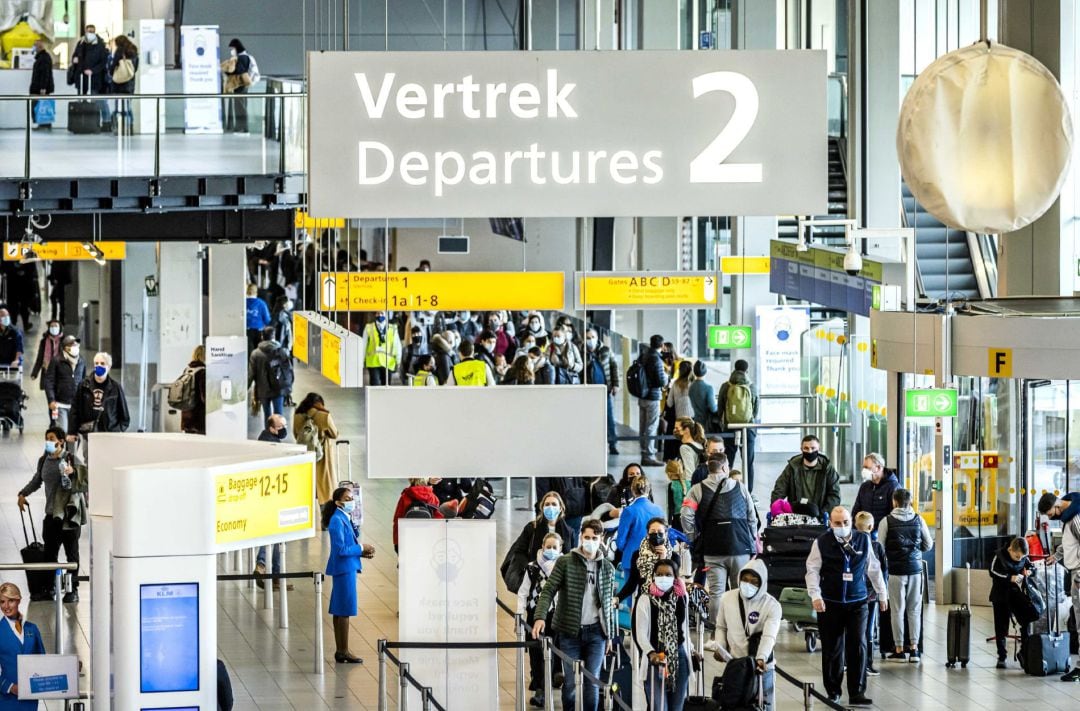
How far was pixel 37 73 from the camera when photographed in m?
25.5

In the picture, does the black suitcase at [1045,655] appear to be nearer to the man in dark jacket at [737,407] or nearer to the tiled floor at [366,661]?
the tiled floor at [366,661]

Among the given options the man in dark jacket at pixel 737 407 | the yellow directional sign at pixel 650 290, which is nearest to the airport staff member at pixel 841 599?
the man in dark jacket at pixel 737 407

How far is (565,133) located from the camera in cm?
776

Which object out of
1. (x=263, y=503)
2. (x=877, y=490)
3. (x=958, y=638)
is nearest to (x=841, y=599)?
(x=958, y=638)

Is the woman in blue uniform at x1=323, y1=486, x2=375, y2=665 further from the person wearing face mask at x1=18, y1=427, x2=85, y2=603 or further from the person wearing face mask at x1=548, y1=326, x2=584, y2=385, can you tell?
the person wearing face mask at x1=548, y1=326, x2=584, y2=385

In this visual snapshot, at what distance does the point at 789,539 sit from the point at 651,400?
9.18m

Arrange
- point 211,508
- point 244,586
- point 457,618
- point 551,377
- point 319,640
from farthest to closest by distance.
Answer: point 551,377, point 244,586, point 319,640, point 457,618, point 211,508

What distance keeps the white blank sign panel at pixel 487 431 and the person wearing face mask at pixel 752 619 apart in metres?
1.28

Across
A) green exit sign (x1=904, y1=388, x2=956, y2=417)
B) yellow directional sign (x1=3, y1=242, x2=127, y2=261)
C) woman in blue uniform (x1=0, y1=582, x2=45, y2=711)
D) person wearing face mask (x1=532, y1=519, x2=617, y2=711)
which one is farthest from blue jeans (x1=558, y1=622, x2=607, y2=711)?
yellow directional sign (x1=3, y1=242, x2=127, y2=261)

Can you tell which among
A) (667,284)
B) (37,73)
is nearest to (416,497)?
(667,284)

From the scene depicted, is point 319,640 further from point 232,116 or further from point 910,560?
point 232,116

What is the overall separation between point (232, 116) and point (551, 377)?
5.20m

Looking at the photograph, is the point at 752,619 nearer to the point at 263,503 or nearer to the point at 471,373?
the point at 263,503

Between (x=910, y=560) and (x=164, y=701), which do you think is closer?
(x=164, y=701)
